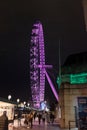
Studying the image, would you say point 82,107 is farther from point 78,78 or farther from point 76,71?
point 76,71

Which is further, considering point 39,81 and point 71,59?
point 39,81

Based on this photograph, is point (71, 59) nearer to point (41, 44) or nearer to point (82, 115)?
point (41, 44)

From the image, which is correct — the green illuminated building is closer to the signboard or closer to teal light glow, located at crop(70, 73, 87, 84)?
teal light glow, located at crop(70, 73, 87, 84)

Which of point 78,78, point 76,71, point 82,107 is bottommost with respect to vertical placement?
point 82,107

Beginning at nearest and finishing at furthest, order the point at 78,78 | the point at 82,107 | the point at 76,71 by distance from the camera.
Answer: the point at 82,107 < the point at 78,78 < the point at 76,71

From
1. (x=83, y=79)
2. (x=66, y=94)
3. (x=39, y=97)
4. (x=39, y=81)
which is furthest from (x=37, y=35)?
(x=66, y=94)

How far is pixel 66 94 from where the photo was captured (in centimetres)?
3191

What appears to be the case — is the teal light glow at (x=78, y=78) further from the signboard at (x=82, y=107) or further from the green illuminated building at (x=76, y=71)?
the signboard at (x=82, y=107)

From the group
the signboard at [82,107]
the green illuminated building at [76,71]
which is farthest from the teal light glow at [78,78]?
the signboard at [82,107]

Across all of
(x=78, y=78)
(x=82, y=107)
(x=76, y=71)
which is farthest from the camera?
(x=76, y=71)

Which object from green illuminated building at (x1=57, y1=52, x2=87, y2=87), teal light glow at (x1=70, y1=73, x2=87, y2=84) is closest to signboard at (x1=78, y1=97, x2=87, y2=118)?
green illuminated building at (x1=57, y1=52, x2=87, y2=87)

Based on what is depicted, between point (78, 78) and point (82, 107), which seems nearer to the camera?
point (82, 107)

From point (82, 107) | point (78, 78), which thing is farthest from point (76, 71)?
point (82, 107)

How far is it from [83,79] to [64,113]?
12.0 meters
